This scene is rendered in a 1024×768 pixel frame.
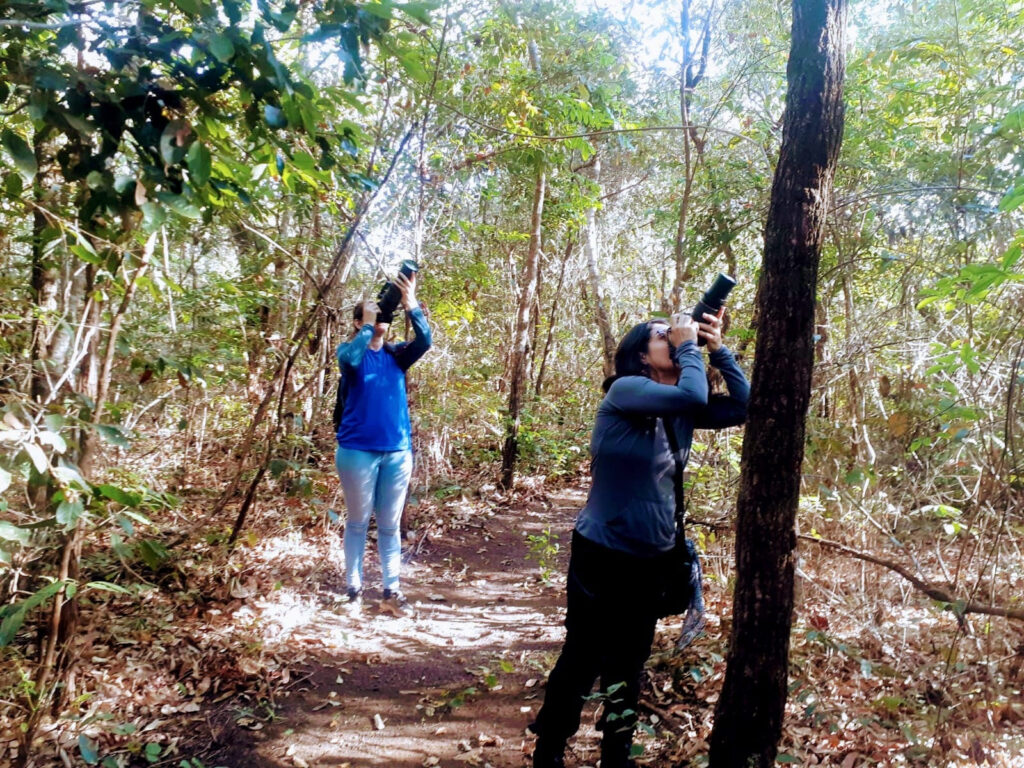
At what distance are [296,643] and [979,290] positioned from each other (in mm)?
3800

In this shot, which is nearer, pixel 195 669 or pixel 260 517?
pixel 195 669

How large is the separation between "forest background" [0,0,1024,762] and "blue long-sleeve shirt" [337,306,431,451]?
1.24ft

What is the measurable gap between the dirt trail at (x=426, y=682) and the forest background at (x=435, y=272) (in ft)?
3.02

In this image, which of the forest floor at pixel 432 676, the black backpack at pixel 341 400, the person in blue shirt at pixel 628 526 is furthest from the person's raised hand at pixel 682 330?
the black backpack at pixel 341 400

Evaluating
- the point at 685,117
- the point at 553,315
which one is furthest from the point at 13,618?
the point at 553,315

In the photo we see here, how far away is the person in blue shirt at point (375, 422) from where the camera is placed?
12.4 feet

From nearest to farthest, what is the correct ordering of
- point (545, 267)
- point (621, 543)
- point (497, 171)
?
point (621, 543) → point (497, 171) → point (545, 267)

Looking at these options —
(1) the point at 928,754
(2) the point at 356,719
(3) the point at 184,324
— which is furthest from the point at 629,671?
(3) the point at 184,324

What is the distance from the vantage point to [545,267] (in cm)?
1149

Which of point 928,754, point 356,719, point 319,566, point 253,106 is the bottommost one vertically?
point 356,719

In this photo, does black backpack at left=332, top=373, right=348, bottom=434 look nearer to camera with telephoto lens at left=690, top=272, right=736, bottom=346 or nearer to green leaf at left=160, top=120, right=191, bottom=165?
green leaf at left=160, top=120, right=191, bottom=165

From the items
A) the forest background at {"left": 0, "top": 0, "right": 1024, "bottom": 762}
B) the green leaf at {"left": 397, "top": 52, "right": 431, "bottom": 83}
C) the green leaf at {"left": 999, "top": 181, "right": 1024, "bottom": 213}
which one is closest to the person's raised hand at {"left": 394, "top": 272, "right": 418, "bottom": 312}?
the forest background at {"left": 0, "top": 0, "right": 1024, "bottom": 762}

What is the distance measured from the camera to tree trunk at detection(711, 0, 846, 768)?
186cm

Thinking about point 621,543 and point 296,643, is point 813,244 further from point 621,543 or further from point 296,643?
point 296,643
